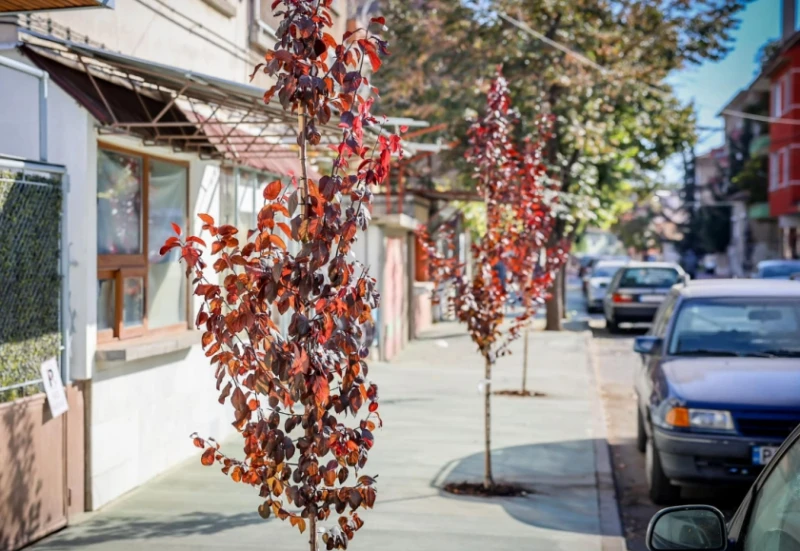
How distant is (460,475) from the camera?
9.75 meters

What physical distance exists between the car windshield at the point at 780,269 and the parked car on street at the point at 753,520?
2417 centimetres


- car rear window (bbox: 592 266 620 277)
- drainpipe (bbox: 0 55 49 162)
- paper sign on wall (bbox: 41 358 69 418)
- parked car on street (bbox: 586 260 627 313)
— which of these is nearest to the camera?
paper sign on wall (bbox: 41 358 69 418)

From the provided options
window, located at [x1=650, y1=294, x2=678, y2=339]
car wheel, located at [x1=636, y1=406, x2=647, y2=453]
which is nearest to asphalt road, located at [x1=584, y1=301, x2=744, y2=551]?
car wheel, located at [x1=636, y1=406, x2=647, y2=453]

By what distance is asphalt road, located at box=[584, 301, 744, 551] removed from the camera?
8695 mm

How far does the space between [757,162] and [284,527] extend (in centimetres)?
5599

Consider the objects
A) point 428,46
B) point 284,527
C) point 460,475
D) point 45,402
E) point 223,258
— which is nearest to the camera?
point 223,258

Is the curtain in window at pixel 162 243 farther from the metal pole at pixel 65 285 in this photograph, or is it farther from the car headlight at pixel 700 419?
the car headlight at pixel 700 419

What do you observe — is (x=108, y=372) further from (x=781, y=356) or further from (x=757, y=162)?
(x=757, y=162)

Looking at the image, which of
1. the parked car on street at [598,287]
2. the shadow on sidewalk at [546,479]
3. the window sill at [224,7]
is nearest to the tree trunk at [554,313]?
the parked car on street at [598,287]

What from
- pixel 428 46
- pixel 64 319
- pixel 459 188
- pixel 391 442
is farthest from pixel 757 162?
pixel 64 319

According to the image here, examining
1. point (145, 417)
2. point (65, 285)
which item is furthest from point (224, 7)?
point (65, 285)

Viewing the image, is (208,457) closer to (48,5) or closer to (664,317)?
(48,5)

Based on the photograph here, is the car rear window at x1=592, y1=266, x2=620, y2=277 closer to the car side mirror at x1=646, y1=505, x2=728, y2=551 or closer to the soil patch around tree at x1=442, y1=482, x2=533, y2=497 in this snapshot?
the soil patch around tree at x1=442, y1=482, x2=533, y2=497

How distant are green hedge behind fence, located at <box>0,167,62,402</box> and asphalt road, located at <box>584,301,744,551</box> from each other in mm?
4064
